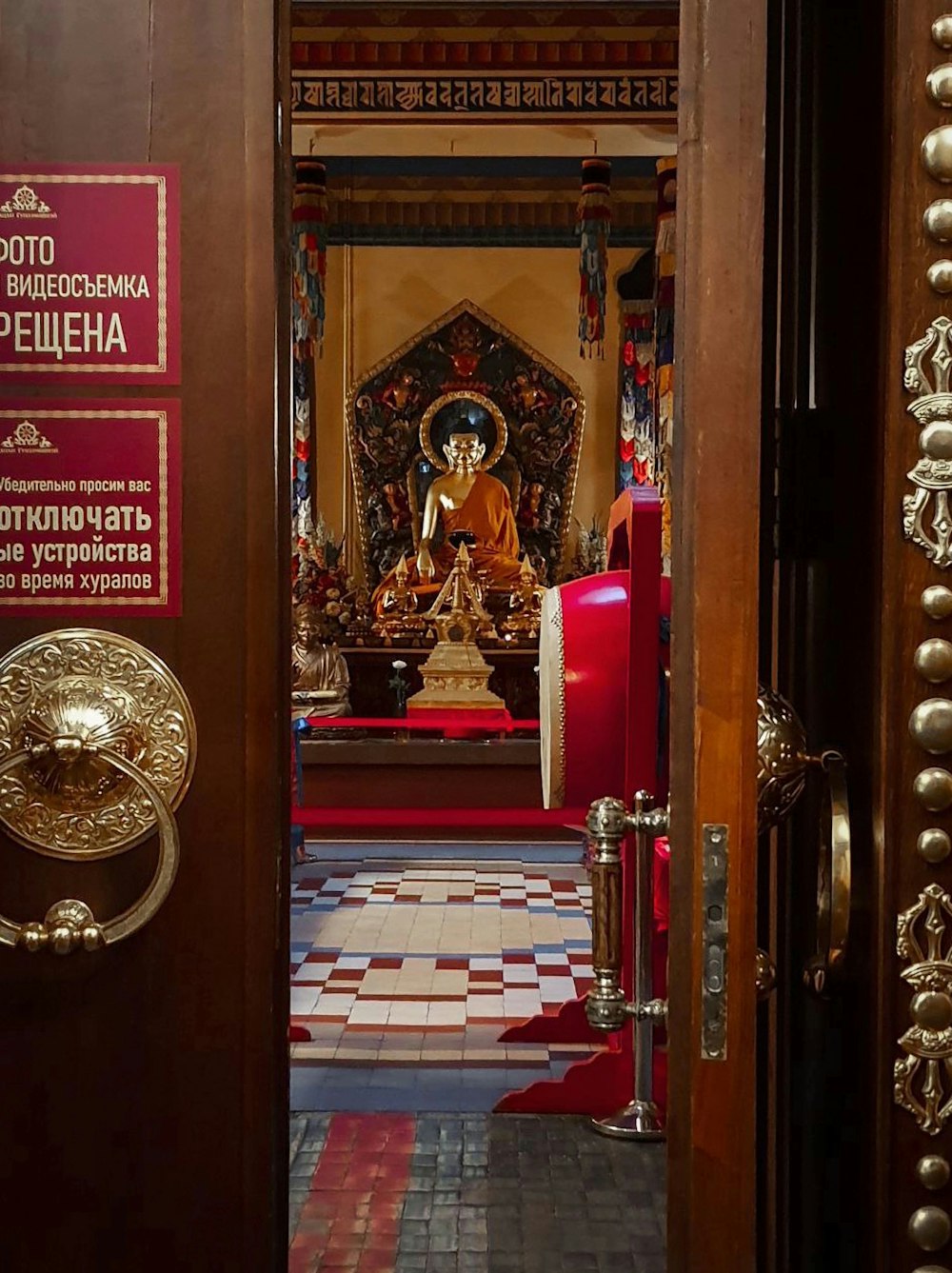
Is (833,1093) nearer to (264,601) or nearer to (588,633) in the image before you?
(264,601)

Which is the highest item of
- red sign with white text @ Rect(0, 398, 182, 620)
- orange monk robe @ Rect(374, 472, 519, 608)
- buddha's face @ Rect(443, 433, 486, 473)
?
buddha's face @ Rect(443, 433, 486, 473)

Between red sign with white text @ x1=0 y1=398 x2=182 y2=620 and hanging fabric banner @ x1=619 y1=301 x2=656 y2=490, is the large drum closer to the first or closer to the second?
red sign with white text @ x1=0 y1=398 x2=182 y2=620

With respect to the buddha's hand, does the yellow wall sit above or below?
above

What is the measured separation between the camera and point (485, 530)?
10.5 metres

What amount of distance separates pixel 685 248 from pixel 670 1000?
67 centimetres

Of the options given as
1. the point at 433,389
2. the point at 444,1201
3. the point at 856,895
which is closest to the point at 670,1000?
the point at 856,895

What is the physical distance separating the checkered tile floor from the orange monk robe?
4794 millimetres

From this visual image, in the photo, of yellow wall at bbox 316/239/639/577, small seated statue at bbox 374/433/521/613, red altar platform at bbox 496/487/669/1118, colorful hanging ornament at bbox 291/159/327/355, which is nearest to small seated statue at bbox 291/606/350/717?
colorful hanging ornament at bbox 291/159/327/355

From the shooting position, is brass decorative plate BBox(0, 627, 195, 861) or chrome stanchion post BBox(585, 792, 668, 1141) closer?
brass decorative plate BBox(0, 627, 195, 861)

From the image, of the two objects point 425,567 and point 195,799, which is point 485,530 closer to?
point 425,567

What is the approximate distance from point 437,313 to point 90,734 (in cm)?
988

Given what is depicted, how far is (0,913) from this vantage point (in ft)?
4.39

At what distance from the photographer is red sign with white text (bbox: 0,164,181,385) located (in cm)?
133

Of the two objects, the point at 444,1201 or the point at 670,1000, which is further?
the point at 444,1201
